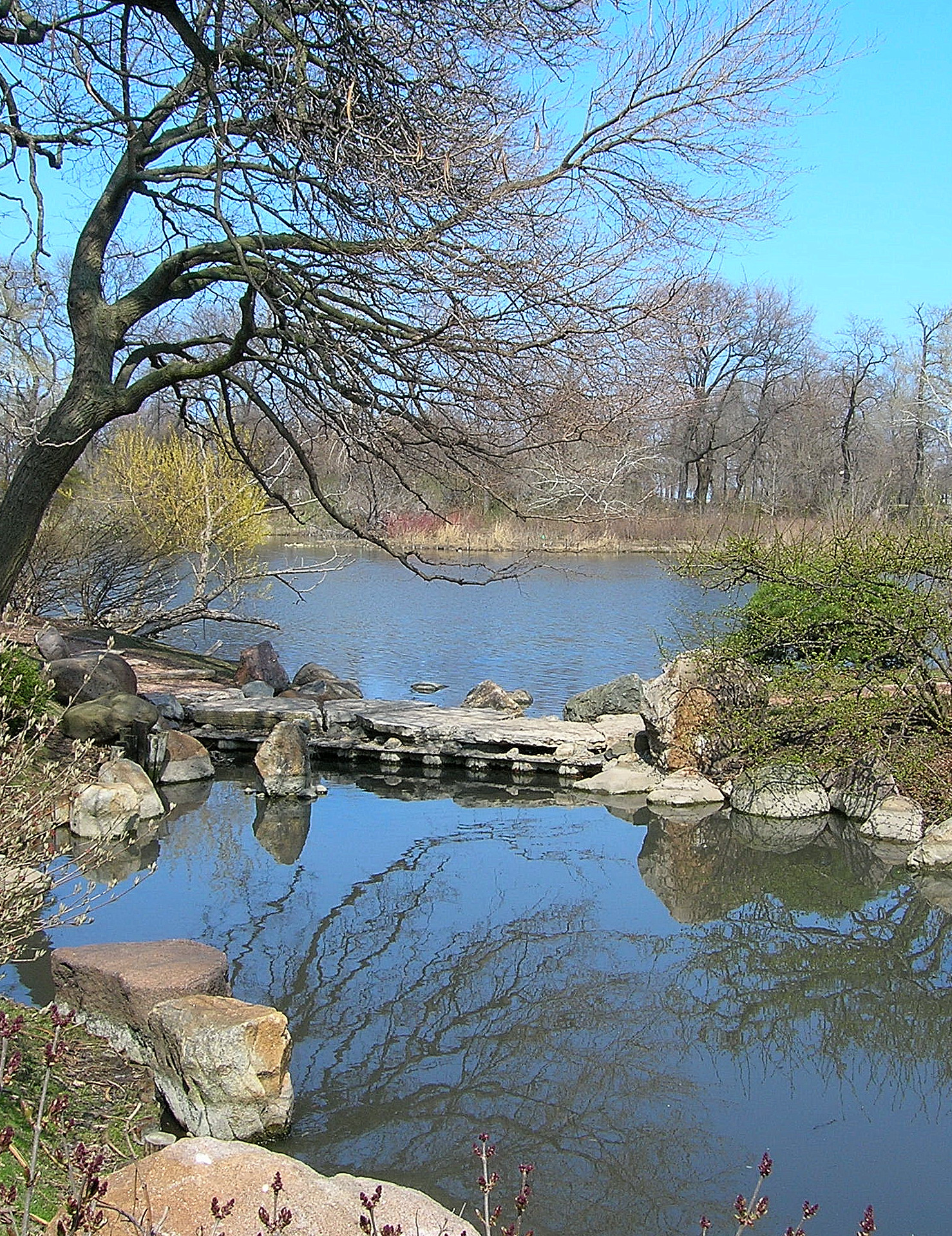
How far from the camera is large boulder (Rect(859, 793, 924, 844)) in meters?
9.55

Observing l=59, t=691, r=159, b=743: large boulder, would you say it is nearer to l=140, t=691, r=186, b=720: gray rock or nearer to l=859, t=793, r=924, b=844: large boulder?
Answer: l=140, t=691, r=186, b=720: gray rock

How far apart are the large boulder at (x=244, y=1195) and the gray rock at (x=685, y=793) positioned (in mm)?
6932

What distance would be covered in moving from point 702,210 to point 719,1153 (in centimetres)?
651

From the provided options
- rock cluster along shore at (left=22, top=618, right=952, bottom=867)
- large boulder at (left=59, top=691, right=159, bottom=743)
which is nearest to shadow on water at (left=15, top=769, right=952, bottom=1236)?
rock cluster along shore at (left=22, top=618, right=952, bottom=867)

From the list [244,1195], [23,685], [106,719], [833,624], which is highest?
[833,624]

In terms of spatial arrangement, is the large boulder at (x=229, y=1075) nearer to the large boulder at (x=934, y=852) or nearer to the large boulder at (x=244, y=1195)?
the large boulder at (x=244, y=1195)

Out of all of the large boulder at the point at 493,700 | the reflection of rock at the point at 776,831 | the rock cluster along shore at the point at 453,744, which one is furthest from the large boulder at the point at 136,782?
the reflection of rock at the point at 776,831

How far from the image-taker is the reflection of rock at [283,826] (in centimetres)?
901

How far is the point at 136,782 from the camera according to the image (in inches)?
375

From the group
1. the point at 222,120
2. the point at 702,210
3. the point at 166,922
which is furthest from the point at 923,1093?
the point at 222,120

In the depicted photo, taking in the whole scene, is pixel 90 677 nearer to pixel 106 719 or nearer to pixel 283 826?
pixel 106 719

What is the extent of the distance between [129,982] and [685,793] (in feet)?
21.0

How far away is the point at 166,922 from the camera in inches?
284

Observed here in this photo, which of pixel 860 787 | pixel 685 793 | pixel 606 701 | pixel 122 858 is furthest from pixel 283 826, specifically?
pixel 860 787
